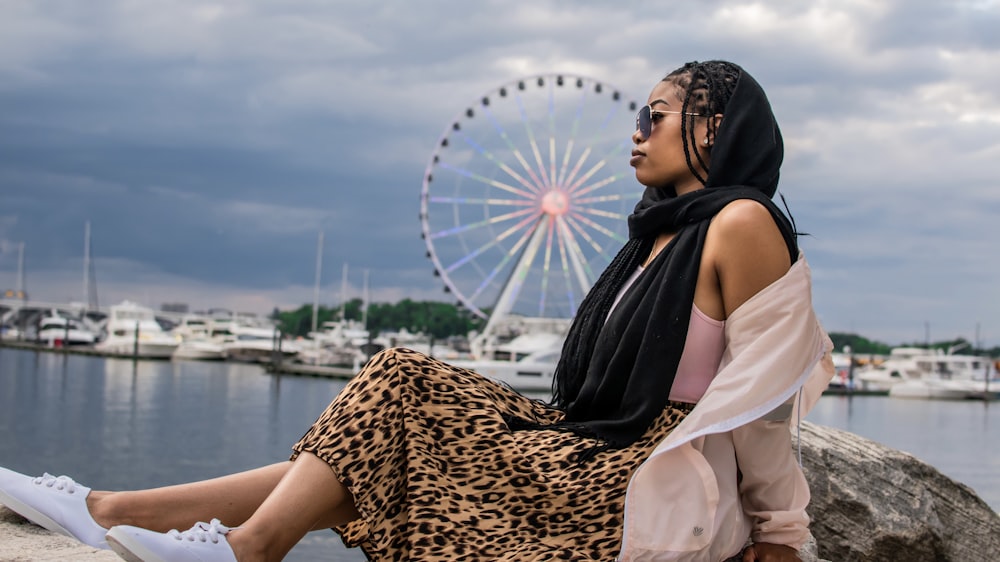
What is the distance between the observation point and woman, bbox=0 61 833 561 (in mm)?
2287

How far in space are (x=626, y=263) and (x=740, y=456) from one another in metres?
0.61

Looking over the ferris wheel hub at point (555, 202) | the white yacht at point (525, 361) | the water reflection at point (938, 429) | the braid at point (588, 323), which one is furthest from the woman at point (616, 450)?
the white yacht at point (525, 361)

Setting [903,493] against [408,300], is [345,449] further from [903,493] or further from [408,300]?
[408,300]

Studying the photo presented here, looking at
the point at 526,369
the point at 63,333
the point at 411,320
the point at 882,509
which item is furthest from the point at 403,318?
the point at 882,509

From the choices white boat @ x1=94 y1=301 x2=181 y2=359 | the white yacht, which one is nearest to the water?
the white yacht

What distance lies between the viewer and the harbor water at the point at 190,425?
Result: 18484mm

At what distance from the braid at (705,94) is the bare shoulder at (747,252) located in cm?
25

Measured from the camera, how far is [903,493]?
4.20 meters

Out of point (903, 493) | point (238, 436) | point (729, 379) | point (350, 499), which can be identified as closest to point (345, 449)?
point (350, 499)

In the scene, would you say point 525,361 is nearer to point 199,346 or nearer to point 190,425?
point 190,425

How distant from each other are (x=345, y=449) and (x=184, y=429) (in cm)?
2475

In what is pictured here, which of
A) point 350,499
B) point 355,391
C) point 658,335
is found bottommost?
point 350,499

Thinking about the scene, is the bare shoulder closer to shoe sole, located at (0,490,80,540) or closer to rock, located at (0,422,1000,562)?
shoe sole, located at (0,490,80,540)

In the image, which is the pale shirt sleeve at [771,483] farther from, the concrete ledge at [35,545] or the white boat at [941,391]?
the white boat at [941,391]
